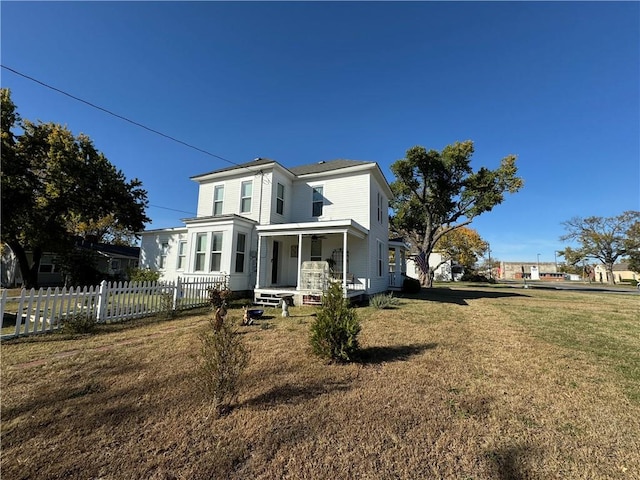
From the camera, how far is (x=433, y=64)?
1297 cm

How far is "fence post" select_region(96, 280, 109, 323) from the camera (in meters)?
7.71

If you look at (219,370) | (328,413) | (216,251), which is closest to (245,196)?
(216,251)

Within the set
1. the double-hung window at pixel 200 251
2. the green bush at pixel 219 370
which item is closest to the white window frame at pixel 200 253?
the double-hung window at pixel 200 251

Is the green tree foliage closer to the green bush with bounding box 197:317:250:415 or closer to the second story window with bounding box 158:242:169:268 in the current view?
the second story window with bounding box 158:242:169:268

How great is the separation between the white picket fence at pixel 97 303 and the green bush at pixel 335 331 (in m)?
6.16

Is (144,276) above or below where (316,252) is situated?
below

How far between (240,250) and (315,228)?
407cm

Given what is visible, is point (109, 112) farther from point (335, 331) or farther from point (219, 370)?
point (335, 331)

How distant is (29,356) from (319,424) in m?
5.86

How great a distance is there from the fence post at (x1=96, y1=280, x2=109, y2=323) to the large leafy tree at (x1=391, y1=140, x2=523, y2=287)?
72.2 ft

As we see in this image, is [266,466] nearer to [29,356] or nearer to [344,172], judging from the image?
[29,356]

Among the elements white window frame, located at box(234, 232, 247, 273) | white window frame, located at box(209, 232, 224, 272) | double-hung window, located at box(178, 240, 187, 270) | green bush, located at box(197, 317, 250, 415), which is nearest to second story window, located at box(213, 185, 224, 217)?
white window frame, located at box(209, 232, 224, 272)

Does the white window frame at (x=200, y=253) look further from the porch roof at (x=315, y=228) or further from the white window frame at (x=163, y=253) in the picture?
the white window frame at (x=163, y=253)

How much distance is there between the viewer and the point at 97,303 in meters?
7.75
